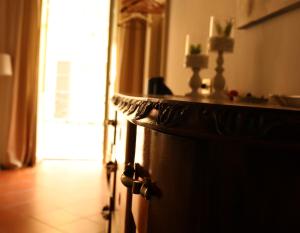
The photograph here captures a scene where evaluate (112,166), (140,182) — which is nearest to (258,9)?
(112,166)

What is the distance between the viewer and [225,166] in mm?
424

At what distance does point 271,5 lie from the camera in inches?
49.8

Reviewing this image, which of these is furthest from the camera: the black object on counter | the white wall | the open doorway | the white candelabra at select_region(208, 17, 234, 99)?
the open doorway

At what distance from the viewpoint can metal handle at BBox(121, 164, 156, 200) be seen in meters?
0.57

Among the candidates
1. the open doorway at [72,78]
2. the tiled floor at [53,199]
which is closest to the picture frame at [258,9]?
the tiled floor at [53,199]

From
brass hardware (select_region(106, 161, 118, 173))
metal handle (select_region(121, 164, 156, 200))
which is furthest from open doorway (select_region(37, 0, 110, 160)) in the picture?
metal handle (select_region(121, 164, 156, 200))

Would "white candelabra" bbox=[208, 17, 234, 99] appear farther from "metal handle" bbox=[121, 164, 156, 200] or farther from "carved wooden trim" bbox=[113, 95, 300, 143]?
"carved wooden trim" bbox=[113, 95, 300, 143]

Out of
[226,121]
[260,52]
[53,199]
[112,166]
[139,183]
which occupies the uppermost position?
[260,52]

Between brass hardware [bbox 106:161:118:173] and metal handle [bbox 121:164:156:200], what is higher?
metal handle [bbox 121:164:156:200]

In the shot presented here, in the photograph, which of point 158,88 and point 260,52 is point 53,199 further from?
point 260,52

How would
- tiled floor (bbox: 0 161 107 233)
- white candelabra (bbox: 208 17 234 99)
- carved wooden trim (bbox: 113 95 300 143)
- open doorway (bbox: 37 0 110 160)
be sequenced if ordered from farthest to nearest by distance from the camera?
open doorway (bbox: 37 0 110 160), tiled floor (bbox: 0 161 107 233), white candelabra (bbox: 208 17 234 99), carved wooden trim (bbox: 113 95 300 143)

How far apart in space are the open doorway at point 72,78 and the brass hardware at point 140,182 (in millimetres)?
3500

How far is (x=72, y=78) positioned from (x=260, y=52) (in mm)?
5435

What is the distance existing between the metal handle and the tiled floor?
165 cm
